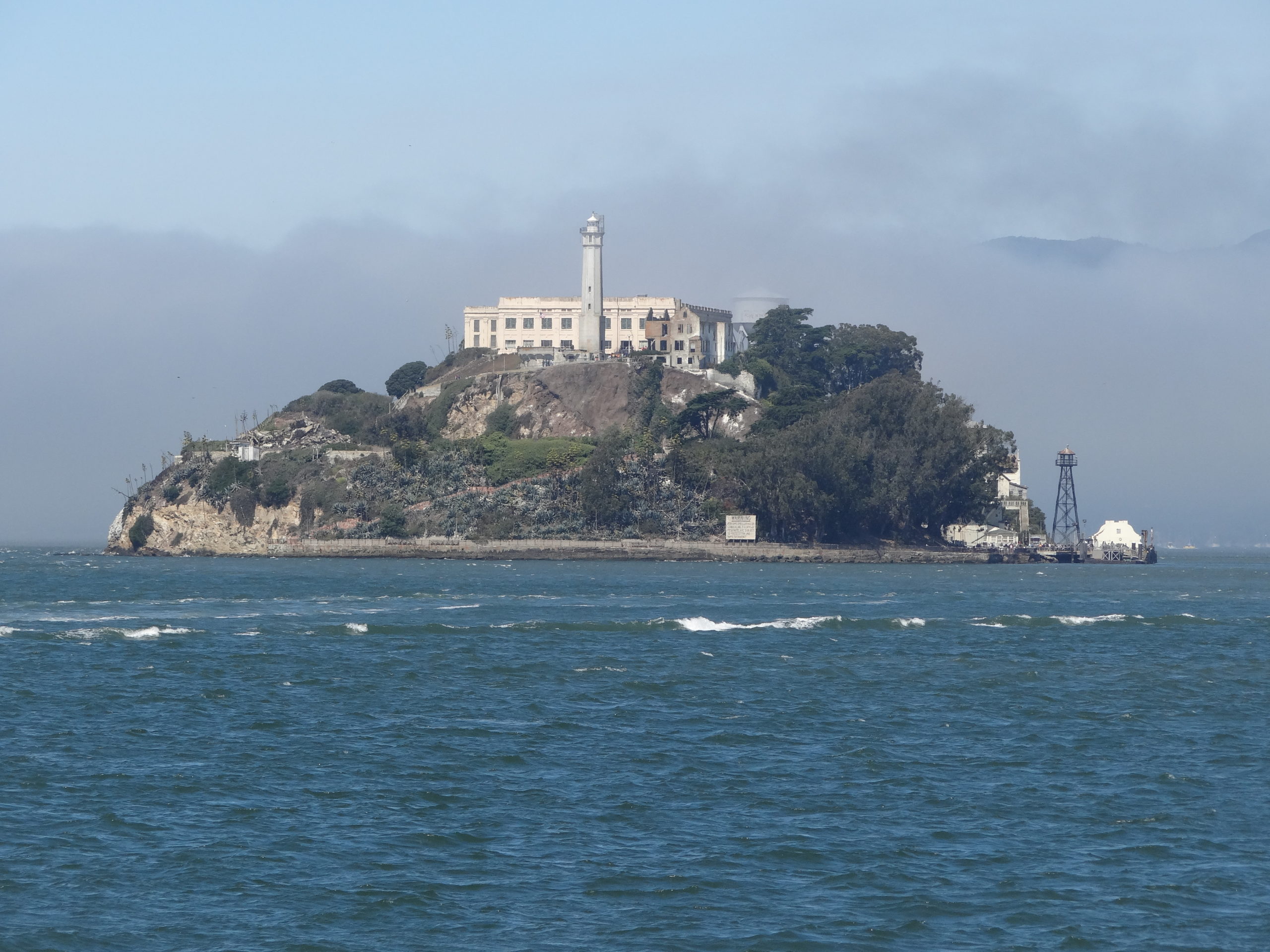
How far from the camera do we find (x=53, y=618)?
6419 cm

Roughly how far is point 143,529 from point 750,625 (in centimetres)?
11695

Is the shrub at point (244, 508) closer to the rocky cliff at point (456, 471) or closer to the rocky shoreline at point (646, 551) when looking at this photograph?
the rocky cliff at point (456, 471)

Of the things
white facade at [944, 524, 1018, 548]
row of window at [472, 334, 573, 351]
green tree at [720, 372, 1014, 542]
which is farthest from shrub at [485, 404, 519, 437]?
white facade at [944, 524, 1018, 548]

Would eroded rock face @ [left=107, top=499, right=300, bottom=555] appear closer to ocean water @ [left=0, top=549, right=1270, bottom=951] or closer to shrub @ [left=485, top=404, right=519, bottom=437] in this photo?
shrub @ [left=485, top=404, right=519, bottom=437]

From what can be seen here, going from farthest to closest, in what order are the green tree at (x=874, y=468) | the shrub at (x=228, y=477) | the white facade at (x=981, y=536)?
the shrub at (x=228, y=477) → the white facade at (x=981, y=536) → the green tree at (x=874, y=468)

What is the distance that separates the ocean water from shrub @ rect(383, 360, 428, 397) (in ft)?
440

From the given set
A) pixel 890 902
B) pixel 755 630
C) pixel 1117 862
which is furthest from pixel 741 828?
pixel 755 630

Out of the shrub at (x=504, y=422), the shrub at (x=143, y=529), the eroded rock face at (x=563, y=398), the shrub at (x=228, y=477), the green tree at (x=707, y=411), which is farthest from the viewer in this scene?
the shrub at (x=504, y=422)

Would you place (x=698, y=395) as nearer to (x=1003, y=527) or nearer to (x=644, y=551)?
(x=644, y=551)

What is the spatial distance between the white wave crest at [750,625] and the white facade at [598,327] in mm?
118749

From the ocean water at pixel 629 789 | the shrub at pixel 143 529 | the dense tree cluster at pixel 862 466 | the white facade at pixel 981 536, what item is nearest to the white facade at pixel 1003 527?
the white facade at pixel 981 536

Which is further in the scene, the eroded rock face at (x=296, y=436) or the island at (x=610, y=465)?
the eroded rock face at (x=296, y=436)

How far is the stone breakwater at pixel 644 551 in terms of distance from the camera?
14200 centimetres

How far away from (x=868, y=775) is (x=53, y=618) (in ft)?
149
